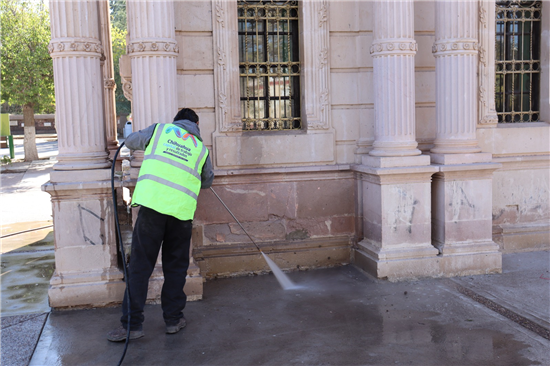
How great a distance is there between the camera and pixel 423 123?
784 centimetres

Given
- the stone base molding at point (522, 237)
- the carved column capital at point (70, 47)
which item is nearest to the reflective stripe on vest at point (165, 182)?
the carved column capital at point (70, 47)

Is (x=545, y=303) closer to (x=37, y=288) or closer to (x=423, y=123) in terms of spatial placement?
(x=423, y=123)

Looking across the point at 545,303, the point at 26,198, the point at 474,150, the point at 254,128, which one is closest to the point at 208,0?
the point at 254,128

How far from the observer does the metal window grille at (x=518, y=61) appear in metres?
8.34

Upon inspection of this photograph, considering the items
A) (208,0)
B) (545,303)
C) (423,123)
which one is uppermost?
(208,0)

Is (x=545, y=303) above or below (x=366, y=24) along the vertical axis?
below

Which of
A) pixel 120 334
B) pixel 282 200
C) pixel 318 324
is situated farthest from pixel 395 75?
pixel 120 334

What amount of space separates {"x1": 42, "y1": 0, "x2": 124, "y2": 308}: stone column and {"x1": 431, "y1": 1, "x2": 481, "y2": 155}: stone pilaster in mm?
4323

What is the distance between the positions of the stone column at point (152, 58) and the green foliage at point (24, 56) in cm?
2014

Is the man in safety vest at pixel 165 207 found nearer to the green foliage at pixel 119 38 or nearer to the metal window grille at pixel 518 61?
the metal window grille at pixel 518 61

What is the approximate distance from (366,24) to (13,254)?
639cm

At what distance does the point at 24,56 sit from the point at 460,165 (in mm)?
22314

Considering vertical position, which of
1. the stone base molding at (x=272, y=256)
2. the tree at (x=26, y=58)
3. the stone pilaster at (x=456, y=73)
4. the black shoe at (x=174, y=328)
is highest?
the tree at (x=26, y=58)

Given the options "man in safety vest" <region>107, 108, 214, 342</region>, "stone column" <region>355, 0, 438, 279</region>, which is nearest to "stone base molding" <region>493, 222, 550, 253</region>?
"stone column" <region>355, 0, 438, 279</region>
